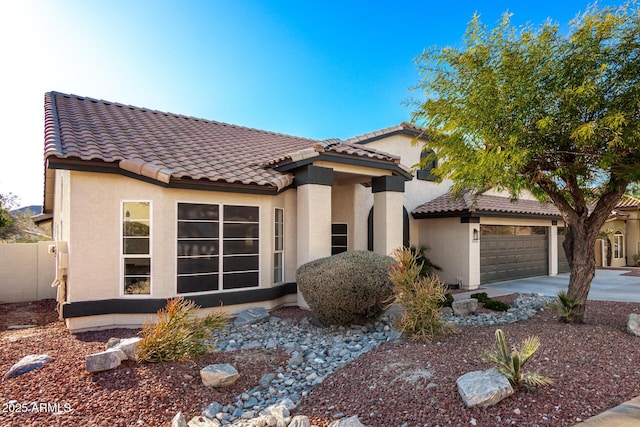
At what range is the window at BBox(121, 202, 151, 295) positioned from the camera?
8703 mm

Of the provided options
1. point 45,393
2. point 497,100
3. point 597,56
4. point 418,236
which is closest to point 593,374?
point 497,100

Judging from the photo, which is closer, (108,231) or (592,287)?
(108,231)

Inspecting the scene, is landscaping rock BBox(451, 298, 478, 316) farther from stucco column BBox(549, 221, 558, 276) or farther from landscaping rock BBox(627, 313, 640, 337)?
stucco column BBox(549, 221, 558, 276)

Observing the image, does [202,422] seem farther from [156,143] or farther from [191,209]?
[156,143]

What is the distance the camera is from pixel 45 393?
4695 mm

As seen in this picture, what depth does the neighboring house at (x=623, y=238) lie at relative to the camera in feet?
78.9

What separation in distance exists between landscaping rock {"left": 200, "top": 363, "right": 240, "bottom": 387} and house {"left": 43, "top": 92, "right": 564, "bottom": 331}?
3.81m

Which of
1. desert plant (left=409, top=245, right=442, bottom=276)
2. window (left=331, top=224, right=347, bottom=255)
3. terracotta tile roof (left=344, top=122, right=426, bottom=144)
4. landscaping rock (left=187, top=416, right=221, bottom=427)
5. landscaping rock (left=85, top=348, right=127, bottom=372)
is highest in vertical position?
terracotta tile roof (left=344, top=122, right=426, bottom=144)

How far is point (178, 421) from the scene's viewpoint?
4211mm

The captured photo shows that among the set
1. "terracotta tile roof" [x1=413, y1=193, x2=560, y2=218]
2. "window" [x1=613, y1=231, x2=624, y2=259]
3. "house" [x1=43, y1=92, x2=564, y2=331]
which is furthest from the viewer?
→ "window" [x1=613, y1=231, x2=624, y2=259]

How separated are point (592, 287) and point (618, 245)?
13.2m

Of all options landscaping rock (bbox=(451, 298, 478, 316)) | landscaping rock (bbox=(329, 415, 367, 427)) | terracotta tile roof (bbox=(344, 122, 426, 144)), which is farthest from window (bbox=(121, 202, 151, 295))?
terracotta tile roof (bbox=(344, 122, 426, 144))

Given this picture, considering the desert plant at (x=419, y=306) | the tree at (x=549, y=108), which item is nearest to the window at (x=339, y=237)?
the tree at (x=549, y=108)

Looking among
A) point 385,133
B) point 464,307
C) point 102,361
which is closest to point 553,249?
point 385,133
